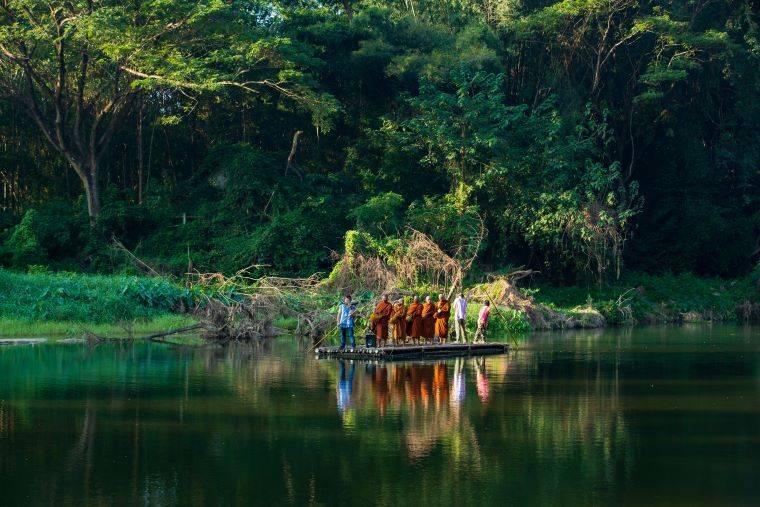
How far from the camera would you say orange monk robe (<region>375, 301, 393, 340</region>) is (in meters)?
29.2

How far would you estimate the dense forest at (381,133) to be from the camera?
42.9 m

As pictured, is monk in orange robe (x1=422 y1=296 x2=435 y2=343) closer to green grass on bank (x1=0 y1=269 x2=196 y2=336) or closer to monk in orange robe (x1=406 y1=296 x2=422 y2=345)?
monk in orange robe (x1=406 y1=296 x2=422 y2=345)

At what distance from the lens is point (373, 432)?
1591 centimetres

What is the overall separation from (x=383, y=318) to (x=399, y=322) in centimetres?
49

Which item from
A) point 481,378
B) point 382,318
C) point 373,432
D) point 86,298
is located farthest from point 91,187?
point 373,432

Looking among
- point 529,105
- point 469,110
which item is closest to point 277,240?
point 469,110

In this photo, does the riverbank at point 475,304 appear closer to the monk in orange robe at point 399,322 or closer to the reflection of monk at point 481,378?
the monk in orange robe at point 399,322

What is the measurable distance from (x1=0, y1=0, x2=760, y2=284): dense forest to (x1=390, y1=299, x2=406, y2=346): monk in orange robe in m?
12.4

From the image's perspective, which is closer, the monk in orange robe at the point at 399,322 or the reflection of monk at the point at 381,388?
the reflection of monk at the point at 381,388

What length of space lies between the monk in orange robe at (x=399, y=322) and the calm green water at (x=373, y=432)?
9.28 feet

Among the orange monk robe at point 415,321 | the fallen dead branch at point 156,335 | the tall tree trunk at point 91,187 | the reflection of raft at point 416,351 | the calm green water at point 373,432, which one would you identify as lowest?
the calm green water at point 373,432

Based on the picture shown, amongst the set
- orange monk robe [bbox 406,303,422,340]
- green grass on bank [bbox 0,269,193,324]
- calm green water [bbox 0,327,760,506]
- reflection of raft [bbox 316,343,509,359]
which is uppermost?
green grass on bank [bbox 0,269,193,324]

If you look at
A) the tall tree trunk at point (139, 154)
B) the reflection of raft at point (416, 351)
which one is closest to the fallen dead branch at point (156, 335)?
the reflection of raft at point (416, 351)

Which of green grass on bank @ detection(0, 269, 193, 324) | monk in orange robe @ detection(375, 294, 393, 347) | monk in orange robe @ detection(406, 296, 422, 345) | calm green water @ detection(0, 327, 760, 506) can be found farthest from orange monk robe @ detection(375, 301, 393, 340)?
green grass on bank @ detection(0, 269, 193, 324)
